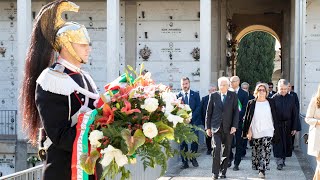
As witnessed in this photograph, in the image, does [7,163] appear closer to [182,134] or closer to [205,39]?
[205,39]

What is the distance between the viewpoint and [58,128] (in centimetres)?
394

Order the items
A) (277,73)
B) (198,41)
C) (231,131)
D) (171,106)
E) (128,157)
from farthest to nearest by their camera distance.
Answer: (277,73)
(198,41)
(231,131)
(171,106)
(128,157)

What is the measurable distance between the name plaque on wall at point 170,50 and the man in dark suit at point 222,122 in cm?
1086

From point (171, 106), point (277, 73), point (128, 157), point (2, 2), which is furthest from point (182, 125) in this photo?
point (277, 73)

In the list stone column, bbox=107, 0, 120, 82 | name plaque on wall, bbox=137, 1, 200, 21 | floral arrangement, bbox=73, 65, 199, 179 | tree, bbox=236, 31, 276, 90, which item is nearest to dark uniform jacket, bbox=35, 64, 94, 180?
floral arrangement, bbox=73, 65, 199, 179

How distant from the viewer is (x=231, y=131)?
459 inches

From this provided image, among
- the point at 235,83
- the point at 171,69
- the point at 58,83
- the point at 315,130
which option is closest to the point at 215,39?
the point at 171,69

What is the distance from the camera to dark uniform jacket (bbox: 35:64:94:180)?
3936 mm

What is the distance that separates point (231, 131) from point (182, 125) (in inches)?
297

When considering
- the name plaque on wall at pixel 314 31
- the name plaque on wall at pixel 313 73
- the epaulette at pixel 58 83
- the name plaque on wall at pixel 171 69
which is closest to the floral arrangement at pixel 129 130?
the epaulette at pixel 58 83

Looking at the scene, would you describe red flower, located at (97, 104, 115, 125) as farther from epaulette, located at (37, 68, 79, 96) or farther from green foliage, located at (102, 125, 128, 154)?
epaulette, located at (37, 68, 79, 96)

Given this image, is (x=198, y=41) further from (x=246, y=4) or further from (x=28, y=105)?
(x=28, y=105)

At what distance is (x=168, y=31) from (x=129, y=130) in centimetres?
1908

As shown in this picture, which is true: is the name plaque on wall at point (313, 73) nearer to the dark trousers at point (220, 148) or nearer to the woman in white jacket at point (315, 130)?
the dark trousers at point (220, 148)
